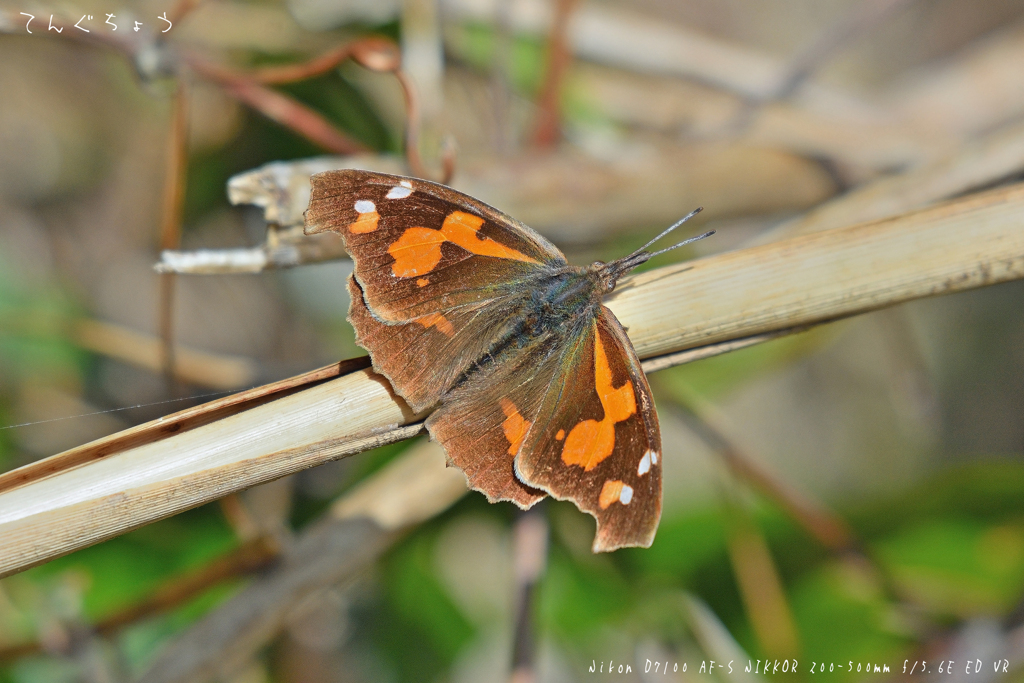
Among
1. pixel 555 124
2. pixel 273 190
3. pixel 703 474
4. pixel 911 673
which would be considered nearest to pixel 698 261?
pixel 273 190

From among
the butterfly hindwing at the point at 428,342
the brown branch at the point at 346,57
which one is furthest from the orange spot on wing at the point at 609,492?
the brown branch at the point at 346,57

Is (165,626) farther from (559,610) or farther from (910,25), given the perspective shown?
(910,25)

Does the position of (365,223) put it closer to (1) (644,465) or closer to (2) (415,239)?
(2) (415,239)

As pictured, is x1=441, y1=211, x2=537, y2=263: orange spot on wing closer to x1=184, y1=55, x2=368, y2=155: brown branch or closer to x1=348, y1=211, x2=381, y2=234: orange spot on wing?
x1=348, y1=211, x2=381, y2=234: orange spot on wing

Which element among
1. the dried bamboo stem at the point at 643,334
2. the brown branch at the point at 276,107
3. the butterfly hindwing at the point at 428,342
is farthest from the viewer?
the brown branch at the point at 276,107

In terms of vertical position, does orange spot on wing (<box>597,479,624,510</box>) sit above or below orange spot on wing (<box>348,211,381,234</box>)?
below

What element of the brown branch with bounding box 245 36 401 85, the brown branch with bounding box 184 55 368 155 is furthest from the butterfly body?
the brown branch with bounding box 184 55 368 155

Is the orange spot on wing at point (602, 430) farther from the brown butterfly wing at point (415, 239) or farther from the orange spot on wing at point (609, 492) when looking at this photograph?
the brown butterfly wing at point (415, 239)
